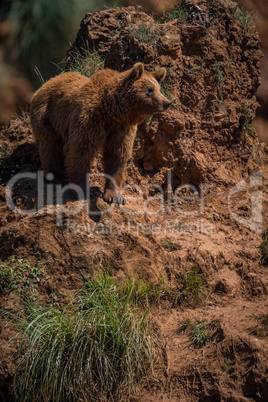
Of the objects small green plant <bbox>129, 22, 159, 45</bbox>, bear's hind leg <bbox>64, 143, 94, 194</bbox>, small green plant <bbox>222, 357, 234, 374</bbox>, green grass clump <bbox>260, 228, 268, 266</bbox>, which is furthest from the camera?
small green plant <bbox>129, 22, 159, 45</bbox>

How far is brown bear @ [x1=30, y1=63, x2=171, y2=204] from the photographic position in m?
5.40

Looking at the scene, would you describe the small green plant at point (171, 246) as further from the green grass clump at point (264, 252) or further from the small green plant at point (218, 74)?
the small green plant at point (218, 74)

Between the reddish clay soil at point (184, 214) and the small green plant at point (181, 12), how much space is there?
12cm

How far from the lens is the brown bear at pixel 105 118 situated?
5402 mm

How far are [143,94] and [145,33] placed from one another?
5.39ft

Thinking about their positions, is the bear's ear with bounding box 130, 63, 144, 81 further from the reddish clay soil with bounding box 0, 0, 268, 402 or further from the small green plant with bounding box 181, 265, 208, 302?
the small green plant with bounding box 181, 265, 208, 302

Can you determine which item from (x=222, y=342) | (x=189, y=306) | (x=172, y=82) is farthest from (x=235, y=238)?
(x=172, y=82)

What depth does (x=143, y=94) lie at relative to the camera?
5465mm

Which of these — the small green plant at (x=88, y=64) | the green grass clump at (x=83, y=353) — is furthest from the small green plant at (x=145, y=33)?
the green grass clump at (x=83, y=353)

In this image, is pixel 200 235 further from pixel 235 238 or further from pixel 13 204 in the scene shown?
pixel 13 204

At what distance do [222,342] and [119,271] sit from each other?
1367 mm

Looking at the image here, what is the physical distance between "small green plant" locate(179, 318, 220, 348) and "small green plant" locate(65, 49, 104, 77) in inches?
178

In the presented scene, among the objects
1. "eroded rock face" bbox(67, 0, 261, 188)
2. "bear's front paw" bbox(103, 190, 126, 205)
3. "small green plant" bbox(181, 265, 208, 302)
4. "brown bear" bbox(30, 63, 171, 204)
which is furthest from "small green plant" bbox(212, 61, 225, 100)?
"small green plant" bbox(181, 265, 208, 302)

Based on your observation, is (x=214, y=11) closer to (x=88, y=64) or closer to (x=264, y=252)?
(x=88, y=64)
